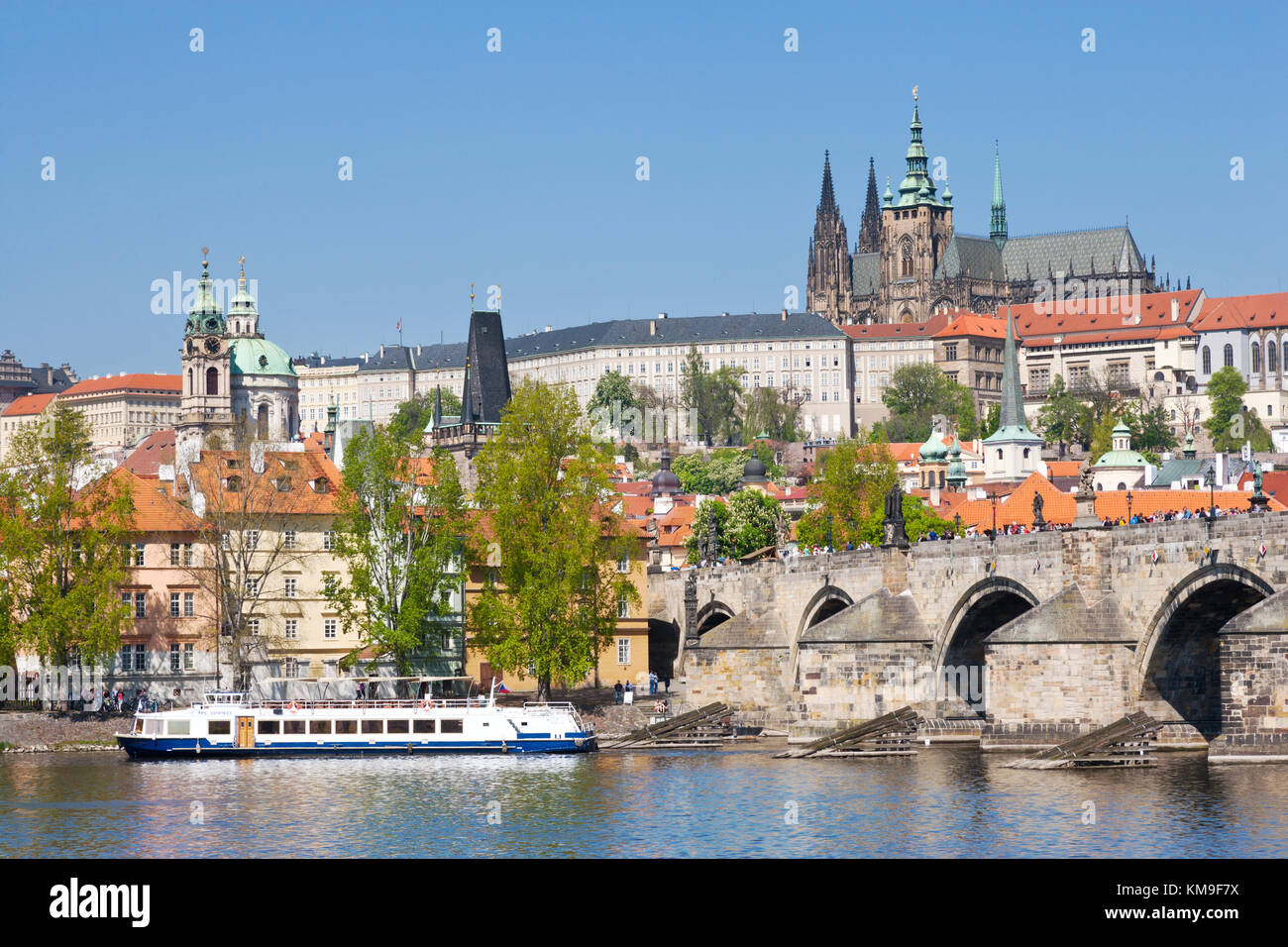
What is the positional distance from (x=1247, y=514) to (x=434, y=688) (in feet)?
102

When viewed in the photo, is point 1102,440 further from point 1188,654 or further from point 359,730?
point 1188,654

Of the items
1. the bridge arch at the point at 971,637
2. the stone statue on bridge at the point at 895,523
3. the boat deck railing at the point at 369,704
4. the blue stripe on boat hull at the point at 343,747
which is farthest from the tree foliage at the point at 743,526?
the bridge arch at the point at 971,637

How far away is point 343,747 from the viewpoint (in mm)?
59156

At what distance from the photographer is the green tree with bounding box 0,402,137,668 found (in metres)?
62.7

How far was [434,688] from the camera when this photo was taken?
67.6m

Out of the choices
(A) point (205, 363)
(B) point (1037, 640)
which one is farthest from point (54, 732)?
(A) point (205, 363)

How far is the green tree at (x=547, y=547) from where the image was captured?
63781 mm

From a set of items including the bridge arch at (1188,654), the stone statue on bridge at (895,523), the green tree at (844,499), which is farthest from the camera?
the green tree at (844,499)

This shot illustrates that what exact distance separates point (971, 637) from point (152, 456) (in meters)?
99.7

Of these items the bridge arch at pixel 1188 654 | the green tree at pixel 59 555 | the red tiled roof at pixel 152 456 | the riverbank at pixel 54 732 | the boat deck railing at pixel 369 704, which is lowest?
the riverbank at pixel 54 732

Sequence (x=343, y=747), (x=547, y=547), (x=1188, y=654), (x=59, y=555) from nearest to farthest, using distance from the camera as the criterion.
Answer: (x=1188, y=654) → (x=343, y=747) → (x=59, y=555) → (x=547, y=547)

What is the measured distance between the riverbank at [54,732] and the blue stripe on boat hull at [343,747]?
5.60 feet

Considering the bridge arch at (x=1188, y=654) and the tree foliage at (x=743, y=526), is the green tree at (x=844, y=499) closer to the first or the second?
the tree foliage at (x=743, y=526)
